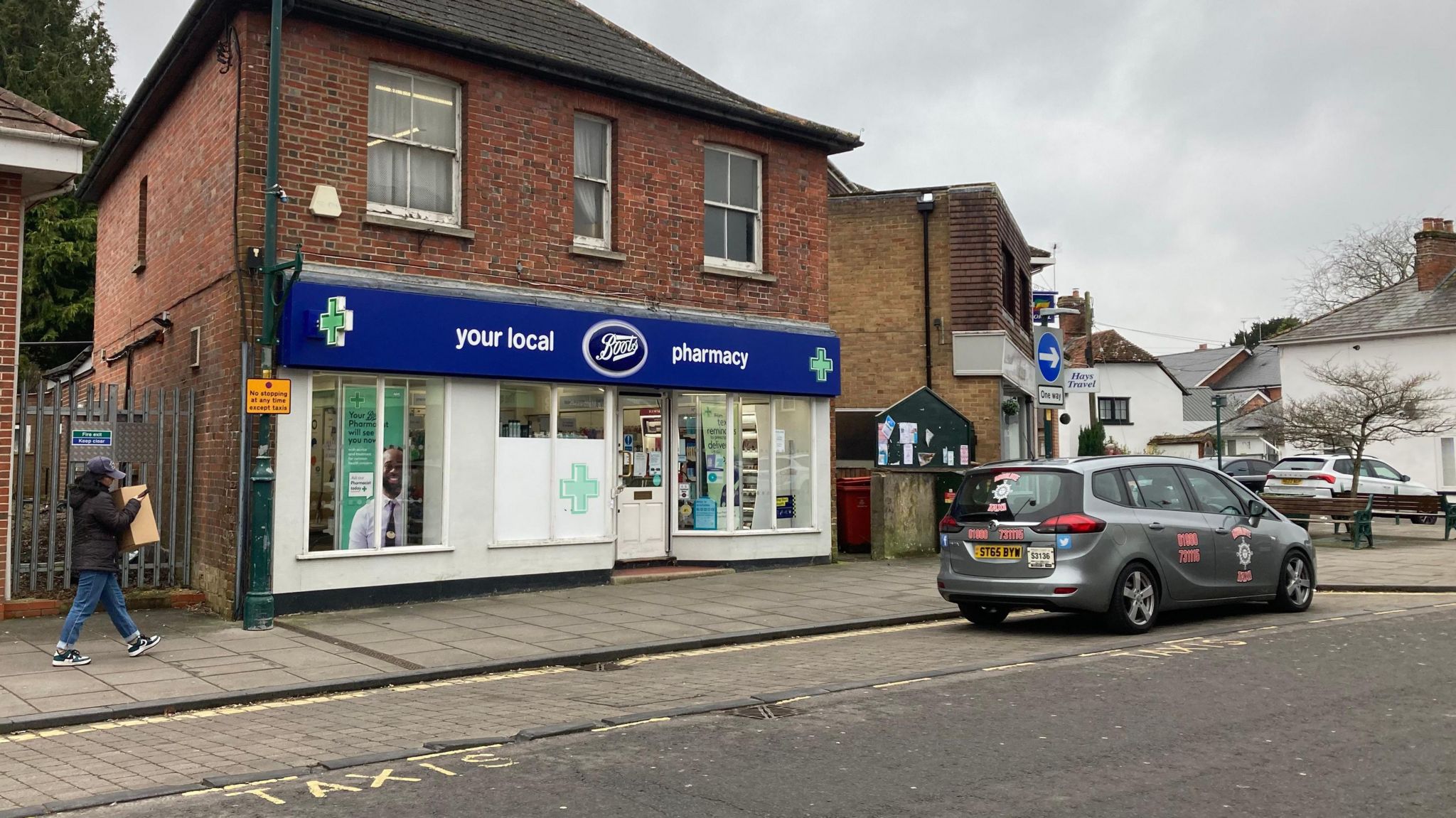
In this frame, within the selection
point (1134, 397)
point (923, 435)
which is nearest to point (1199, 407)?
point (1134, 397)

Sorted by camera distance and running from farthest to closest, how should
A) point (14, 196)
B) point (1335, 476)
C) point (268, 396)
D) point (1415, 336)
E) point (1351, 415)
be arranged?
point (1415, 336), point (1335, 476), point (1351, 415), point (14, 196), point (268, 396)

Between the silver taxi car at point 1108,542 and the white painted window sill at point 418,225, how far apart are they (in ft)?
20.1

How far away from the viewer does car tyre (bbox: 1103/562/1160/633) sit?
33.2ft

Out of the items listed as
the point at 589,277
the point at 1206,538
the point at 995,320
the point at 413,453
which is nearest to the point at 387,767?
the point at 413,453

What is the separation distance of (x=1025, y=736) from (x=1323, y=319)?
4011 cm

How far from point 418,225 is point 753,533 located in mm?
5943

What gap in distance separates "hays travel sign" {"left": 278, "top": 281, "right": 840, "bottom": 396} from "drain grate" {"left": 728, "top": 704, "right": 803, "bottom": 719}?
6198 mm

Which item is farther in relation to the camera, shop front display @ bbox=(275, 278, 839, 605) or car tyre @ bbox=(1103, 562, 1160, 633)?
shop front display @ bbox=(275, 278, 839, 605)

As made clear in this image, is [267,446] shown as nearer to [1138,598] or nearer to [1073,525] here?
[1073,525]

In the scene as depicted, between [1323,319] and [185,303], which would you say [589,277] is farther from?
[1323,319]

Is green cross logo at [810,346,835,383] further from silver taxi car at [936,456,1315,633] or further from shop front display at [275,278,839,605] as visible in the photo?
silver taxi car at [936,456,1315,633]

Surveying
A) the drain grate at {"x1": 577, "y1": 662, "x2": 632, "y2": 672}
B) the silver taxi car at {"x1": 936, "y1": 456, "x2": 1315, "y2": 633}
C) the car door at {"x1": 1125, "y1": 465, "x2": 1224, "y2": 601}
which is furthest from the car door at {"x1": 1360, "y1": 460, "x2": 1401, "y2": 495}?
the drain grate at {"x1": 577, "y1": 662, "x2": 632, "y2": 672}

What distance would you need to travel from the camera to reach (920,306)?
21.8 m

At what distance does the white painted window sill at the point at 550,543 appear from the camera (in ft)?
42.7
